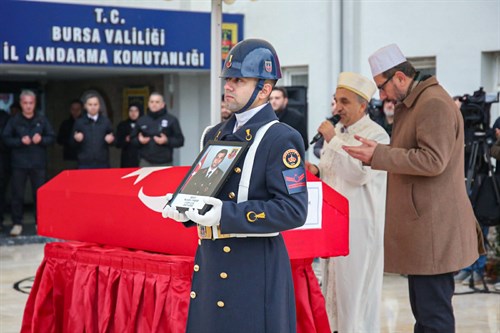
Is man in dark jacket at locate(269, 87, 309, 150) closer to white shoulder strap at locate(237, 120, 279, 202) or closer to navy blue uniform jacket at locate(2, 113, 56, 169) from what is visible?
navy blue uniform jacket at locate(2, 113, 56, 169)

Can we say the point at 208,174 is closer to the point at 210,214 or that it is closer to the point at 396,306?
the point at 210,214

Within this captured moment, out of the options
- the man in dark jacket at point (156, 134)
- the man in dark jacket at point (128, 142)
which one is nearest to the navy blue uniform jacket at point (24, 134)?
the man in dark jacket at point (128, 142)

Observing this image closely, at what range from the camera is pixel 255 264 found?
316 centimetres

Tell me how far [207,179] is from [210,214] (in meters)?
0.20

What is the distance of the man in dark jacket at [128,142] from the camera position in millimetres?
11547

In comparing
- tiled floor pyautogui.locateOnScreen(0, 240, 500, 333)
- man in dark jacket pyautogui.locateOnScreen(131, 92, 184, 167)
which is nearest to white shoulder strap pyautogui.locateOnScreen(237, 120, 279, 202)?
tiled floor pyautogui.locateOnScreen(0, 240, 500, 333)

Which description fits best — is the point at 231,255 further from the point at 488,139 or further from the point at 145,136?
the point at 145,136

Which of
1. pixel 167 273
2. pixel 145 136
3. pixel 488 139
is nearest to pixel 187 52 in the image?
pixel 145 136

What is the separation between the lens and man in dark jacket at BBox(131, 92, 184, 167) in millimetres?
11023

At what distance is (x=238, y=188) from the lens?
10.3 ft

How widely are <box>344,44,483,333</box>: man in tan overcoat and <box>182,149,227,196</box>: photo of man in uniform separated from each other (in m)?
1.12

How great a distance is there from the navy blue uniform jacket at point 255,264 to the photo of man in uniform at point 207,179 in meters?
0.06

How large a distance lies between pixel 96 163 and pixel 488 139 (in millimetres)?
5065

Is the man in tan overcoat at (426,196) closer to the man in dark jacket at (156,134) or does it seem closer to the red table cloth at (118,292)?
the red table cloth at (118,292)
